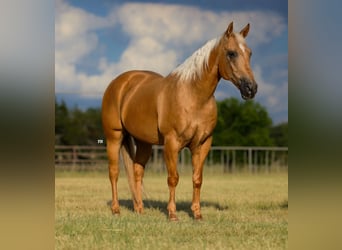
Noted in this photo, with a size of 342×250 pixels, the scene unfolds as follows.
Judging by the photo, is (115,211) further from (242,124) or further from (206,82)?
(242,124)

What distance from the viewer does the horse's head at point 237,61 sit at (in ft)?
16.3

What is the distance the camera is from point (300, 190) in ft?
8.02

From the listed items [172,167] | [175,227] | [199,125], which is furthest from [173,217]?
[199,125]

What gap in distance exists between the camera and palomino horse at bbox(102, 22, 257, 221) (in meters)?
5.19

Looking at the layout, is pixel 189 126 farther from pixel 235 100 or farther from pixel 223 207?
pixel 235 100

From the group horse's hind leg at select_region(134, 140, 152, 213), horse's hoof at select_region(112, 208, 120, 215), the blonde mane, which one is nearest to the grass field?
horse's hoof at select_region(112, 208, 120, 215)

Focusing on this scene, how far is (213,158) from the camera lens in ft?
53.9

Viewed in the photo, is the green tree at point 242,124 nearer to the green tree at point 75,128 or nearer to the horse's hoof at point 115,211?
the green tree at point 75,128

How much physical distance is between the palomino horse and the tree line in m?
10.4

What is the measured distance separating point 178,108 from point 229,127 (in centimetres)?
1234

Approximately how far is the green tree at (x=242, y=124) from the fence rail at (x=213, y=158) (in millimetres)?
816

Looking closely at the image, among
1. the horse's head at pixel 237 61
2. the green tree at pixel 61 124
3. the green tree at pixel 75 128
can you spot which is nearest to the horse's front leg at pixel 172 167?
the horse's head at pixel 237 61

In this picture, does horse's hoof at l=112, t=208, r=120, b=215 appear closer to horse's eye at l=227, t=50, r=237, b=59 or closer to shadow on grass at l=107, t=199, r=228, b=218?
shadow on grass at l=107, t=199, r=228, b=218

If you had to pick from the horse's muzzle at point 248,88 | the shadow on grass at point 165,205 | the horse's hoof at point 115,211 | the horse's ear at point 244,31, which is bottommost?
the shadow on grass at point 165,205
